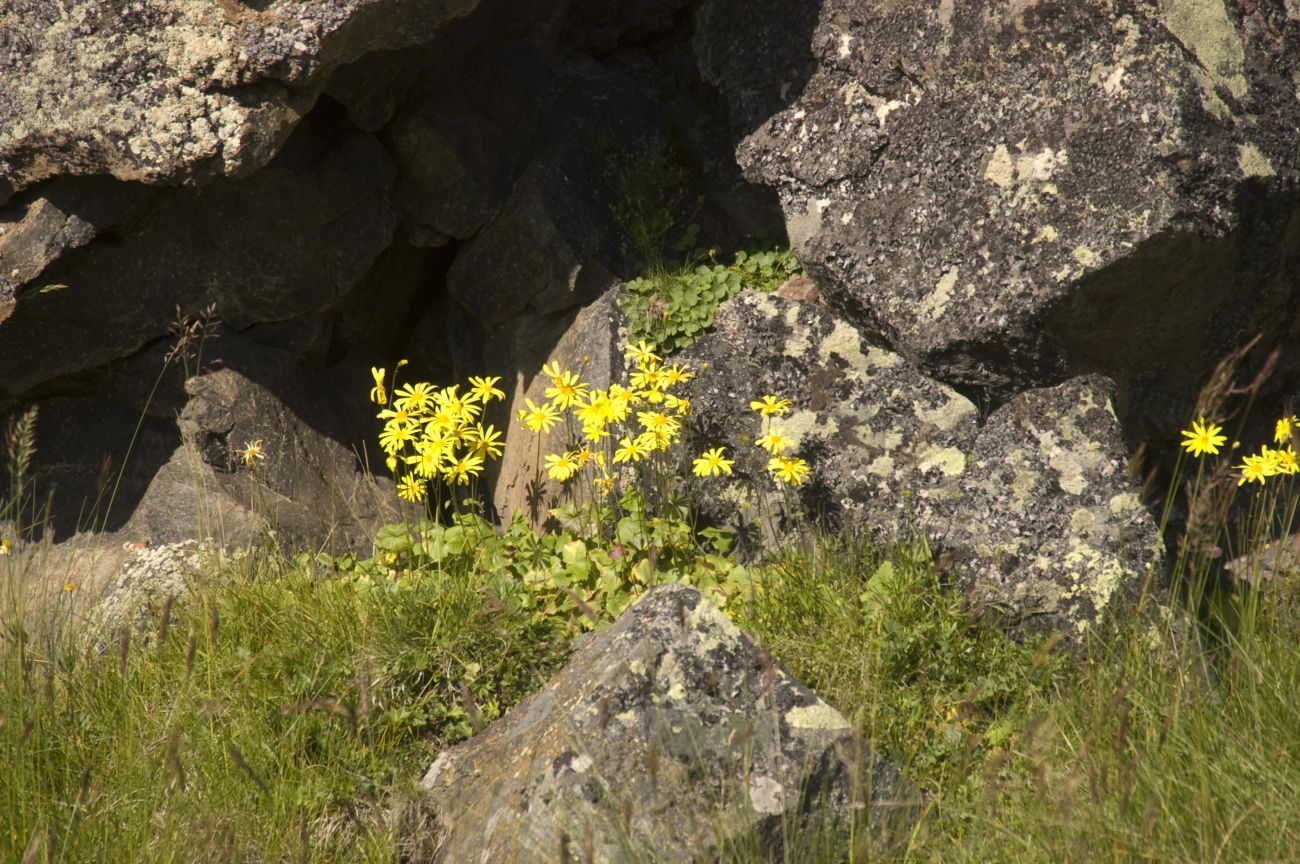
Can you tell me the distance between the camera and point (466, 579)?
3.99 meters

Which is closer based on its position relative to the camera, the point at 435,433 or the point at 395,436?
the point at 435,433

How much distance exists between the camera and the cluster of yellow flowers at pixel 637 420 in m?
4.14

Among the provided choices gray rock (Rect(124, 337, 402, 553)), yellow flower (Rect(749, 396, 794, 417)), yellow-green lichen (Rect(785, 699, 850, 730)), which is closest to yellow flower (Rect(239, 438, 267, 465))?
gray rock (Rect(124, 337, 402, 553))

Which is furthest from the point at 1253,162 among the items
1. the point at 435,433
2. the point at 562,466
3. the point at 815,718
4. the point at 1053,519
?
the point at 435,433

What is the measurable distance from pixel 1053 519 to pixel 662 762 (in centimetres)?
178

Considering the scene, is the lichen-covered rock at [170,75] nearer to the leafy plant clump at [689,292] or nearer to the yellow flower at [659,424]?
the leafy plant clump at [689,292]

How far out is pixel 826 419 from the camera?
14.5ft

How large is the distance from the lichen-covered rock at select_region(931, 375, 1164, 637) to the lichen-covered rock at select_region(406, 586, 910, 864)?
1.11m

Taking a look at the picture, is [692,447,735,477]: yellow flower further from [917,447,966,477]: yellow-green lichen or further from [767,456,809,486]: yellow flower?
[917,447,966,477]: yellow-green lichen

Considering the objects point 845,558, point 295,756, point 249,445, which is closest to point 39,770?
point 295,756

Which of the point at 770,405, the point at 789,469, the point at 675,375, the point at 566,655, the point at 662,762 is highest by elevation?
the point at 675,375

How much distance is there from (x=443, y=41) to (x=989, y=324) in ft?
8.22

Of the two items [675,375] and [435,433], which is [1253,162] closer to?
[675,375]

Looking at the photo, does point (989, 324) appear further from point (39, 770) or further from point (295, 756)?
point (39, 770)
